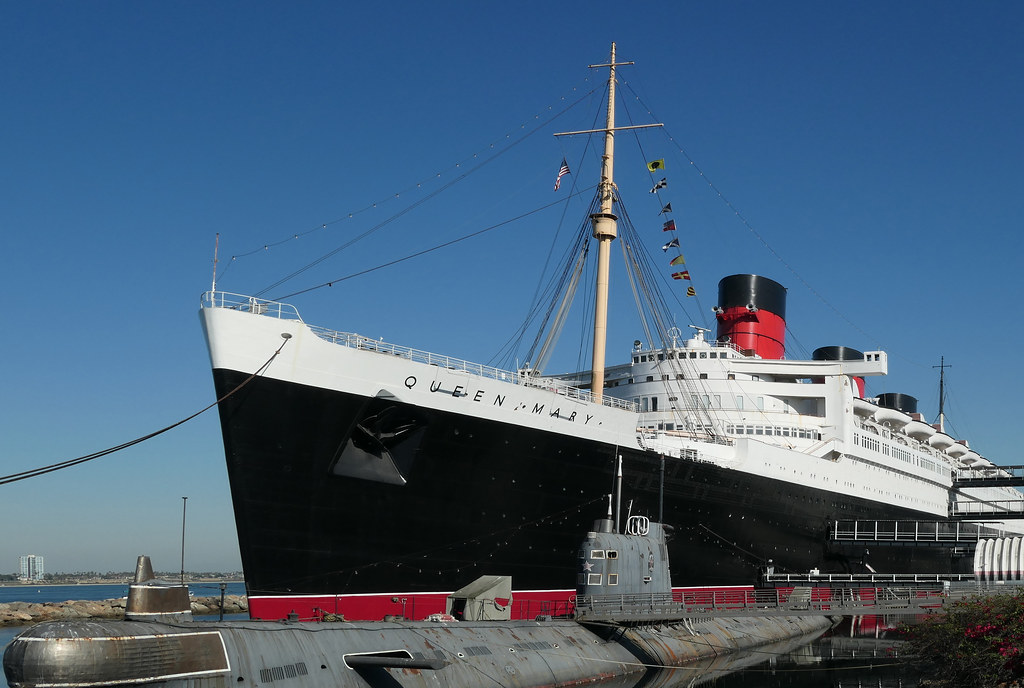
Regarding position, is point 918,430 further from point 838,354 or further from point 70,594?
point 70,594

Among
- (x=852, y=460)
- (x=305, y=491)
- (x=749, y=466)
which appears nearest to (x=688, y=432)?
(x=749, y=466)

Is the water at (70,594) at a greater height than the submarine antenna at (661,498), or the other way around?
the submarine antenna at (661,498)

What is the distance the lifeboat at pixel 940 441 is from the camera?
167 ft

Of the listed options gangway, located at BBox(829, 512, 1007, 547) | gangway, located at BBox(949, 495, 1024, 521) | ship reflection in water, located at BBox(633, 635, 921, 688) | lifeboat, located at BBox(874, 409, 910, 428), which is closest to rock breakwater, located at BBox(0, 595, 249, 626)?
ship reflection in water, located at BBox(633, 635, 921, 688)

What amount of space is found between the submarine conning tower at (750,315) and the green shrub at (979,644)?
1752cm

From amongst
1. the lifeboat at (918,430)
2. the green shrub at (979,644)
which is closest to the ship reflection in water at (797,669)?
the green shrub at (979,644)

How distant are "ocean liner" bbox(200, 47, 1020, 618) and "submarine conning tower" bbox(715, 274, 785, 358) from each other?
2.13 metres

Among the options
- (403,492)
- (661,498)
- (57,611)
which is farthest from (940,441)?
(57,611)

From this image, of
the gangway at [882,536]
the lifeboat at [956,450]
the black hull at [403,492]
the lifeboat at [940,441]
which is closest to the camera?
the black hull at [403,492]

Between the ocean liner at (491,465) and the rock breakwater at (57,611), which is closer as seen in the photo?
the ocean liner at (491,465)

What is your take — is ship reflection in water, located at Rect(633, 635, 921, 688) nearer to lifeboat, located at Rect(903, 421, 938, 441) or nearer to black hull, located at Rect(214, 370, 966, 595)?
black hull, located at Rect(214, 370, 966, 595)

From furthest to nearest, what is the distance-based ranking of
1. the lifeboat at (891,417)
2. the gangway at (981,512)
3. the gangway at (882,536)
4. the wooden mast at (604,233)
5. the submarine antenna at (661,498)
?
the lifeboat at (891,417), the gangway at (981,512), the gangway at (882,536), the wooden mast at (604,233), the submarine antenna at (661,498)

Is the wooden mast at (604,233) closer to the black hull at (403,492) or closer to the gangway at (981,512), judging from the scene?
the black hull at (403,492)

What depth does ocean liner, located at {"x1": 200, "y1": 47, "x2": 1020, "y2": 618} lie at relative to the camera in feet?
67.4
